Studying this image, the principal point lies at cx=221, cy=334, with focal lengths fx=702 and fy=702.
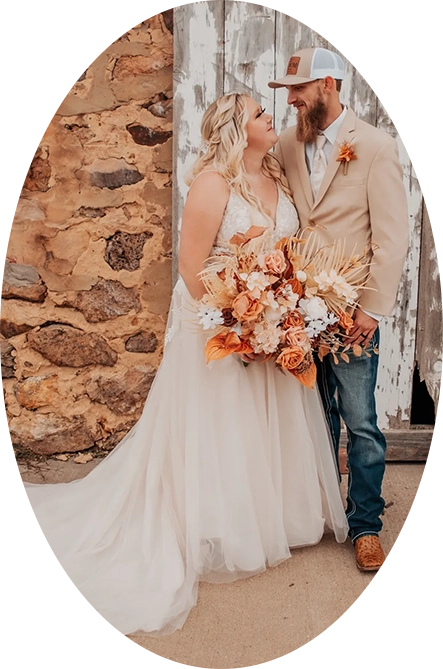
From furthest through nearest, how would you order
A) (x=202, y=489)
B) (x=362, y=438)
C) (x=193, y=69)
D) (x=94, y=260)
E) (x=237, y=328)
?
1. (x=94, y=260)
2. (x=193, y=69)
3. (x=362, y=438)
4. (x=202, y=489)
5. (x=237, y=328)

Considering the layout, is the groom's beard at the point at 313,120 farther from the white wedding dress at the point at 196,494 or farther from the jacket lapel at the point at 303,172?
the white wedding dress at the point at 196,494

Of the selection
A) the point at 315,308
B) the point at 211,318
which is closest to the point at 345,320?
the point at 315,308

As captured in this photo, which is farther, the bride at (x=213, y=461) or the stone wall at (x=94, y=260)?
the stone wall at (x=94, y=260)

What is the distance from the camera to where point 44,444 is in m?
3.98

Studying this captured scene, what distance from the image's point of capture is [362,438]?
3061 mm

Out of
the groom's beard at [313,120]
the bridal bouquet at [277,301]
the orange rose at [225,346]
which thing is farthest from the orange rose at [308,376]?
the groom's beard at [313,120]

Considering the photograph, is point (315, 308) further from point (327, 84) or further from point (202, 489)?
point (327, 84)

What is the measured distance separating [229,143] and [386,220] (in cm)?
71

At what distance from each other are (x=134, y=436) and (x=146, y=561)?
589mm

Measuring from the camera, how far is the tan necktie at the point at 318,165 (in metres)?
2.99

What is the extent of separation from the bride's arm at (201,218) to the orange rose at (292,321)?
0.42 m

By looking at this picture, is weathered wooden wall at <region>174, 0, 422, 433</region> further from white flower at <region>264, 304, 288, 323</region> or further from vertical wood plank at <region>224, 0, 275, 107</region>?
white flower at <region>264, 304, 288, 323</region>

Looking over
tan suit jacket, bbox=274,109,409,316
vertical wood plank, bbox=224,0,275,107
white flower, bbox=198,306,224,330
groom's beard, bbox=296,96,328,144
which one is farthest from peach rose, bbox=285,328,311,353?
vertical wood plank, bbox=224,0,275,107

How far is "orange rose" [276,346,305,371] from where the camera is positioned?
2.68 m
